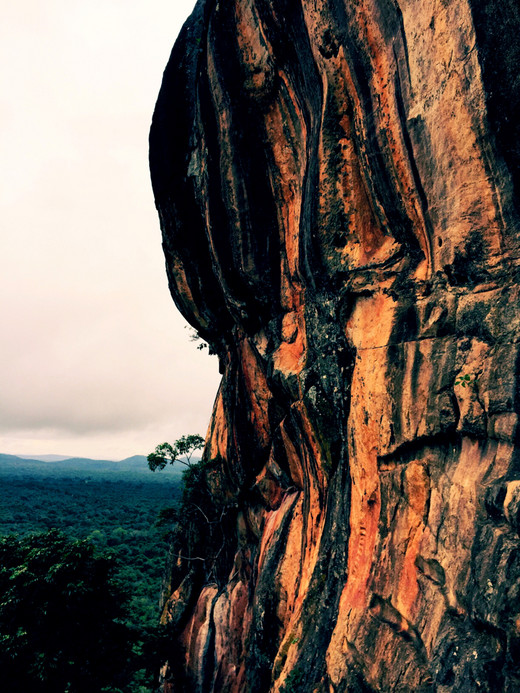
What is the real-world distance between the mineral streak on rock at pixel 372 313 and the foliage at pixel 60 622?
394cm

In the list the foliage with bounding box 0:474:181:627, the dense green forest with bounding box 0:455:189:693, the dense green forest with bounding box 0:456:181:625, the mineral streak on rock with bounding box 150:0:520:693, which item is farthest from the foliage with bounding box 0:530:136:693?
the mineral streak on rock with bounding box 150:0:520:693

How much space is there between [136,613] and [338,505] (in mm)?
19884

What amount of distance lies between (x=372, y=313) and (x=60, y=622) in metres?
12.6

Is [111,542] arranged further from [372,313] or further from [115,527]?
[372,313]

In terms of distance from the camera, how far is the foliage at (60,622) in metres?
10.8

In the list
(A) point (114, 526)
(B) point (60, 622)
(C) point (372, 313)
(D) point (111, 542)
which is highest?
(C) point (372, 313)

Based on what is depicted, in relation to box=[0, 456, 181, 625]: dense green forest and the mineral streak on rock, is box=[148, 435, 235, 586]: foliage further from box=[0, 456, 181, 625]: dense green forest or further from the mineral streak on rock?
the mineral streak on rock

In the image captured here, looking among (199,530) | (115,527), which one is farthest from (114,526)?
(199,530)

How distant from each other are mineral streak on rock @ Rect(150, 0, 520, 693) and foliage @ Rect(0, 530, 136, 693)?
12.9 feet

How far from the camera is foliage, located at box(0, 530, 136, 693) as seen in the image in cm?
1077

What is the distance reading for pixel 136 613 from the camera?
22.6m

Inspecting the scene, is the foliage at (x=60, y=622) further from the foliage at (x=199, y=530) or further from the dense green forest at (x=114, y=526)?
the foliage at (x=199, y=530)

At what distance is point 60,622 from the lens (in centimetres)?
1188

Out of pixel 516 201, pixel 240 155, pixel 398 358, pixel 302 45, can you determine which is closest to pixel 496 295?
pixel 516 201
